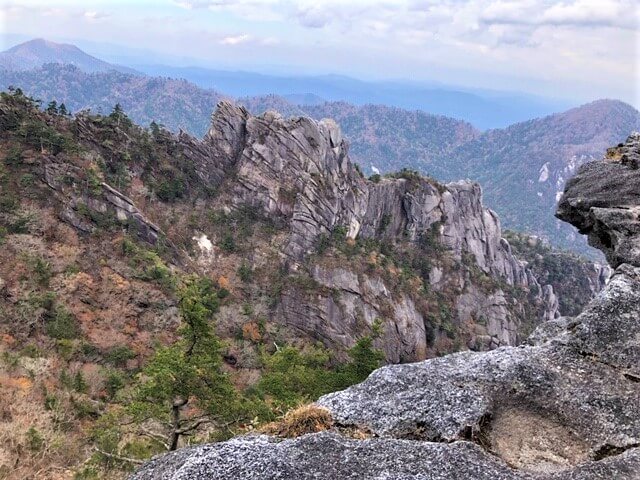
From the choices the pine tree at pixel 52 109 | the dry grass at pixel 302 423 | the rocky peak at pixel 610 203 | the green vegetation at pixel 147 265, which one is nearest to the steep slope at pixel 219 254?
the green vegetation at pixel 147 265

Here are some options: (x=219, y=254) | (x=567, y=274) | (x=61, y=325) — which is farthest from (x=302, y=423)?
(x=567, y=274)

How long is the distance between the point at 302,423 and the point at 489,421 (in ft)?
10.4

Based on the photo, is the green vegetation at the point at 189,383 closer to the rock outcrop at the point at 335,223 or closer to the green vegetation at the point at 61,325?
the green vegetation at the point at 61,325

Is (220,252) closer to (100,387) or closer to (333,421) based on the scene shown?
(100,387)

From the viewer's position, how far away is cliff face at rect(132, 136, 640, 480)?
6914 millimetres

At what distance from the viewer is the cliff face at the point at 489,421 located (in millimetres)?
6914

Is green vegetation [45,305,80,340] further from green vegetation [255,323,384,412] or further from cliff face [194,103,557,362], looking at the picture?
green vegetation [255,323,384,412]

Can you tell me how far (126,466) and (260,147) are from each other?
158ft

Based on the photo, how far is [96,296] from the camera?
4116cm

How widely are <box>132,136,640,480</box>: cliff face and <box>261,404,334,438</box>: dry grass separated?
0.70ft

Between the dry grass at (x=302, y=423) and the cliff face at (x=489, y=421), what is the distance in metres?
0.21

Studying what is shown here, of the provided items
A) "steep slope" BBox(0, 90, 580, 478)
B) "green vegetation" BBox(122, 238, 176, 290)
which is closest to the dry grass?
"steep slope" BBox(0, 90, 580, 478)

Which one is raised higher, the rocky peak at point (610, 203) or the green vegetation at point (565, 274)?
the rocky peak at point (610, 203)

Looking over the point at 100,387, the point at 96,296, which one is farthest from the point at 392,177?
the point at 100,387
